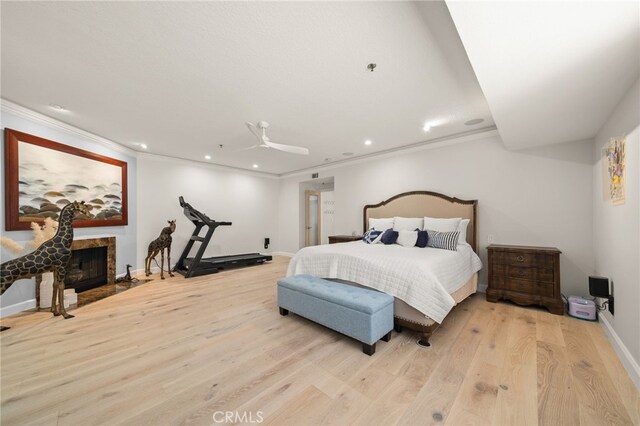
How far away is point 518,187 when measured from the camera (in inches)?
141

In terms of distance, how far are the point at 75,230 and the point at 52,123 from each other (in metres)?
1.58

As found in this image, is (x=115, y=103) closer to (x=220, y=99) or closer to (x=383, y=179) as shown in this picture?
(x=220, y=99)

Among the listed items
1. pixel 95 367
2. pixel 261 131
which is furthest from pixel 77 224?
pixel 261 131

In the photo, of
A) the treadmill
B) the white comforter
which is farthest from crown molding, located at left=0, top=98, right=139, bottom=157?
the white comforter

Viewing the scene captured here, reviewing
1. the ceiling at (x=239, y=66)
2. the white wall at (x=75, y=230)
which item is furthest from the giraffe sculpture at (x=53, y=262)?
the ceiling at (x=239, y=66)

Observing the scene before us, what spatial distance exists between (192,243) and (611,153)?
6.50 meters

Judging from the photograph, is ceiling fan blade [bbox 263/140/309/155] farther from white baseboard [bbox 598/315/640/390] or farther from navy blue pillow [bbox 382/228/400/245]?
white baseboard [bbox 598/315/640/390]

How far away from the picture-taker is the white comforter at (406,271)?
2.21m

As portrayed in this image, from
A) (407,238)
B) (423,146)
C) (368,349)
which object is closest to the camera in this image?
(368,349)

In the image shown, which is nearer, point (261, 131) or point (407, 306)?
point (407, 306)

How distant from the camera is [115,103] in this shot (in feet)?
9.53

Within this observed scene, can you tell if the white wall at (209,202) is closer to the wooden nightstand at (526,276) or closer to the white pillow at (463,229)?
the white pillow at (463,229)

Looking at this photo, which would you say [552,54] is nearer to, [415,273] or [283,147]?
[415,273]

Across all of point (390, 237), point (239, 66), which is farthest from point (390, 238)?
point (239, 66)
